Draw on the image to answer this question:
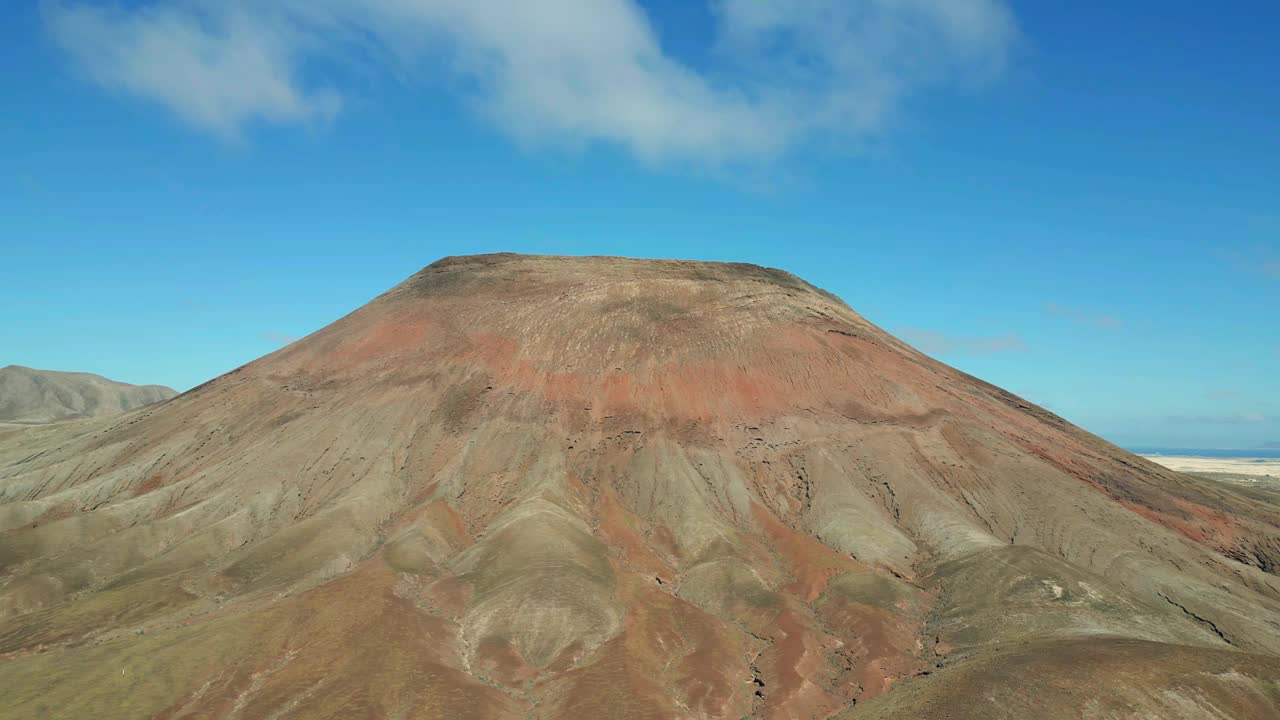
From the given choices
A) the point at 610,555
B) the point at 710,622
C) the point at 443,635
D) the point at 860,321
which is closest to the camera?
the point at 443,635

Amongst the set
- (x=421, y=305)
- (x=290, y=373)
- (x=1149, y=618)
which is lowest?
(x=1149, y=618)

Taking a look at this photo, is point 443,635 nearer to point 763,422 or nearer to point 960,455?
point 763,422

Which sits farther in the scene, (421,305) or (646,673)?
(421,305)

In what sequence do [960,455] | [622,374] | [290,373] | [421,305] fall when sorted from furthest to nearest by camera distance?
Result: [421,305], [290,373], [622,374], [960,455]

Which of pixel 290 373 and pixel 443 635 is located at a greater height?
pixel 290 373

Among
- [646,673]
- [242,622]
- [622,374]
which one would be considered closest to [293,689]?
[242,622]

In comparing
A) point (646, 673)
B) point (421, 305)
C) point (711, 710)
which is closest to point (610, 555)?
point (646, 673)

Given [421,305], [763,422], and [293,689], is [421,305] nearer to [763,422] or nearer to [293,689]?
[763,422]
